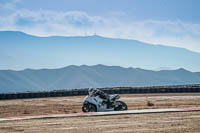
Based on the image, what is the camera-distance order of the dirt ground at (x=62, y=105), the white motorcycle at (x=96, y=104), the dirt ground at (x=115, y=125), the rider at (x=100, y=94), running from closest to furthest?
the dirt ground at (x=115, y=125) < the white motorcycle at (x=96, y=104) < the rider at (x=100, y=94) < the dirt ground at (x=62, y=105)

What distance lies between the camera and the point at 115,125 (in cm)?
1561

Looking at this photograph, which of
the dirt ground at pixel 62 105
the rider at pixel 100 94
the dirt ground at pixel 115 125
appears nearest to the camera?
the dirt ground at pixel 115 125

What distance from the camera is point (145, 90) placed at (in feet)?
189

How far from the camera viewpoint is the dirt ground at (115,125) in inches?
559

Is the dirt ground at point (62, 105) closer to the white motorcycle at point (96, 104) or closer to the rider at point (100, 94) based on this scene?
the white motorcycle at point (96, 104)

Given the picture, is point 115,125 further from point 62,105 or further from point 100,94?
point 62,105

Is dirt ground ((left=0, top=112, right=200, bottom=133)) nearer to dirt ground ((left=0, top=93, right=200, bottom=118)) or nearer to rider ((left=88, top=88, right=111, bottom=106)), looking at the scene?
rider ((left=88, top=88, right=111, bottom=106))

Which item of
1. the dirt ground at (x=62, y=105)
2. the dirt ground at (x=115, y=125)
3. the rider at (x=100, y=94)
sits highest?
the rider at (x=100, y=94)

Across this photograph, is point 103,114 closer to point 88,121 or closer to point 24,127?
point 88,121

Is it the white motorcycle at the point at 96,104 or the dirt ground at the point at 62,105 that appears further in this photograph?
the dirt ground at the point at 62,105

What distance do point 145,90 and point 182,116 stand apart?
39.7 m

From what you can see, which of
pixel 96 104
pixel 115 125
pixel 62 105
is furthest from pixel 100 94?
pixel 62 105

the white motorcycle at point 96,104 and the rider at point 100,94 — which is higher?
the rider at point 100,94

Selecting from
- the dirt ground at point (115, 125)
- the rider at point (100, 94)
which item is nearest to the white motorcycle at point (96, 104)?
the rider at point (100, 94)
